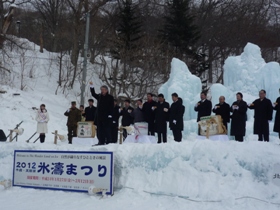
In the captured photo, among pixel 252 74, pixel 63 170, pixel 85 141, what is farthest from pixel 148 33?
pixel 63 170

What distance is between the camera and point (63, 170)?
823cm

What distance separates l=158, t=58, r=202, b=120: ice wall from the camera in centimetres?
2016

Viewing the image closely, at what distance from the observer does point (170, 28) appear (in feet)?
106

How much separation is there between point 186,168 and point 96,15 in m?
28.6

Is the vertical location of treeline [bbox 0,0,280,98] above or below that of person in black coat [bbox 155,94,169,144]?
above

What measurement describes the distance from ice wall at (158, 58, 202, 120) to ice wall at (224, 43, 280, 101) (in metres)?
1.76

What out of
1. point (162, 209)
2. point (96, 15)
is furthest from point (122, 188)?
point (96, 15)

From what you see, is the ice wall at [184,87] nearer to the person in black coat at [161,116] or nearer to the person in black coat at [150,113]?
the person in black coat at [150,113]

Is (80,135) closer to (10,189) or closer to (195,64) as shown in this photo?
(10,189)

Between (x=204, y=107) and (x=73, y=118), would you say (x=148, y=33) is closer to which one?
(x=73, y=118)

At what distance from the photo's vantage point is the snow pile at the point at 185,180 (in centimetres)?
672

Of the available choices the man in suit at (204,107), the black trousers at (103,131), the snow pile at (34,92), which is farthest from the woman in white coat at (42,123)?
the man in suit at (204,107)

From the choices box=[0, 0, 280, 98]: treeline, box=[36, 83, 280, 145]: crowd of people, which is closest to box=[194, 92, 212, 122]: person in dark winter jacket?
box=[36, 83, 280, 145]: crowd of people

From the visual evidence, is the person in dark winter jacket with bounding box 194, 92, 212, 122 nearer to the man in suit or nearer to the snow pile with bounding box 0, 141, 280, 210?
→ the man in suit
